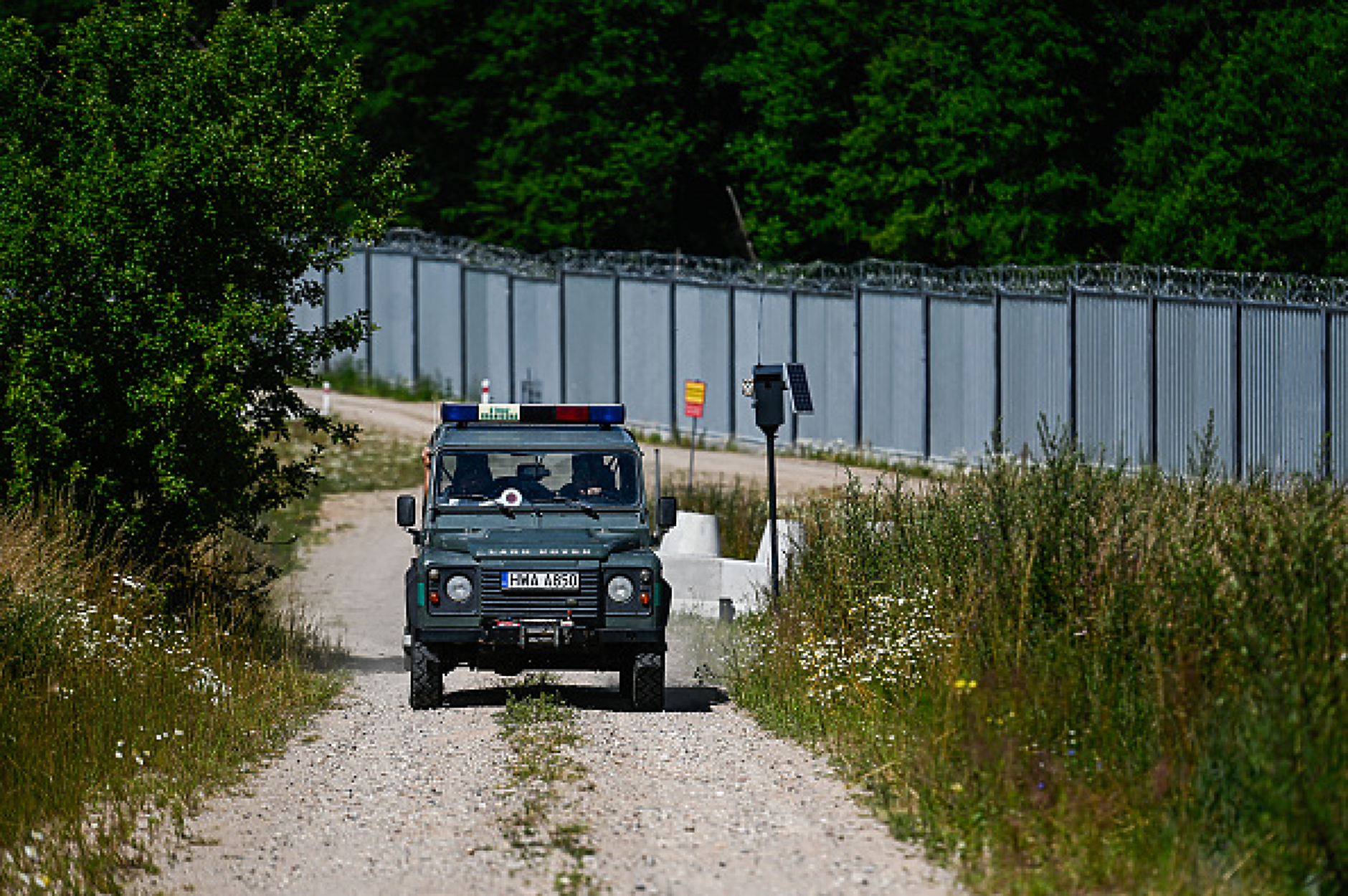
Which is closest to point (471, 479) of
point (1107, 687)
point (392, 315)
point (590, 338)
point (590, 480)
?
point (590, 480)

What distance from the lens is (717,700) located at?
18.2 metres

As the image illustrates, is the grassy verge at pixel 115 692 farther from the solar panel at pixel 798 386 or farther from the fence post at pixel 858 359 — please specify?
the fence post at pixel 858 359

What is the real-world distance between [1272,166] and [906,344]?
6.64m

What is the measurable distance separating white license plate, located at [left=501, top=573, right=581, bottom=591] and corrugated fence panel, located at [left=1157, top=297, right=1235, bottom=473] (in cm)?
1561

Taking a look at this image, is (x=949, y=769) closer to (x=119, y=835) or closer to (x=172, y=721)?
(x=119, y=835)

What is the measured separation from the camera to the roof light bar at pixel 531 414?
17.9 meters

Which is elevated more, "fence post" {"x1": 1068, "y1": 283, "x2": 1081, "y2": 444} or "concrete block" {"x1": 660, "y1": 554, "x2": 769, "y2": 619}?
"fence post" {"x1": 1068, "y1": 283, "x2": 1081, "y2": 444}

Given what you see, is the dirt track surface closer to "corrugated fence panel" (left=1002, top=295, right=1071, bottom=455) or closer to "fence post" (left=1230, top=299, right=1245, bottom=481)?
"corrugated fence panel" (left=1002, top=295, right=1071, bottom=455)

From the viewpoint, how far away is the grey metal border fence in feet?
96.6

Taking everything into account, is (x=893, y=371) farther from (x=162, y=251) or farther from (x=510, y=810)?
(x=510, y=810)

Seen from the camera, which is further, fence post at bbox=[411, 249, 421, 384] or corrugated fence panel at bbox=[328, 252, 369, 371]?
corrugated fence panel at bbox=[328, 252, 369, 371]

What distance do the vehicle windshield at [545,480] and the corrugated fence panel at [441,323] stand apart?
31939mm

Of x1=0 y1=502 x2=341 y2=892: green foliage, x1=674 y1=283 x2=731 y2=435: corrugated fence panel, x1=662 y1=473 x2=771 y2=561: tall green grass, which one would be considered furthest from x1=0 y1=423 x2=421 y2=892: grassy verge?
x1=674 y1=283 x2=731 y2=435: corrugated fence panel

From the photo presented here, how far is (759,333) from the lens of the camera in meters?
40.1
